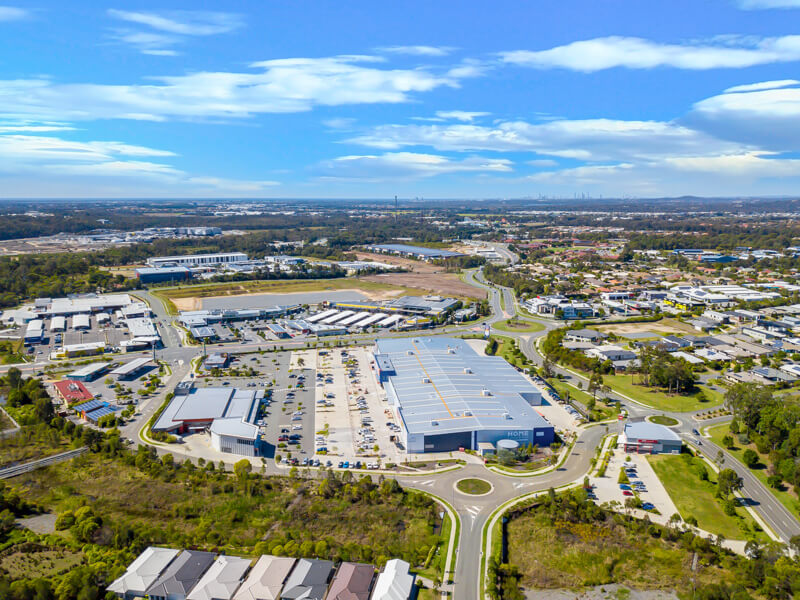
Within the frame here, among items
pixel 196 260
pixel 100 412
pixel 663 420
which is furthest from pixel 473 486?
pixel 196 260

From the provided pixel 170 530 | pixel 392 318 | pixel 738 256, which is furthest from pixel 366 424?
pixel 738 256

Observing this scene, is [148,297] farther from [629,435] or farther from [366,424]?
[629,435]

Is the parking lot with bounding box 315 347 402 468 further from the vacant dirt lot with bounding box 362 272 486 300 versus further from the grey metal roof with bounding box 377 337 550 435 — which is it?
the vacant dirt lot with bounding box 362 272 486 300

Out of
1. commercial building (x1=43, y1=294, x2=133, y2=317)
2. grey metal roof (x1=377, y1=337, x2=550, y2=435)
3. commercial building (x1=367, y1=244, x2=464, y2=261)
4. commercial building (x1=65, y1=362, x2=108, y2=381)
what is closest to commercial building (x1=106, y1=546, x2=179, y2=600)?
grey metal roof (x1=377, y1=337, x2=550, y2=435)

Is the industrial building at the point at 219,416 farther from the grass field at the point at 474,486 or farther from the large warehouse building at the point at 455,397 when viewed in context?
the grass field at the point at 474,486

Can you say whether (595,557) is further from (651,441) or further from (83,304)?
(83,304)

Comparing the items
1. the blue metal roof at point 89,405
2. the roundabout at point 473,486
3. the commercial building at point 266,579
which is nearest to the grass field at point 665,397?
the roundabout at point 473,486
